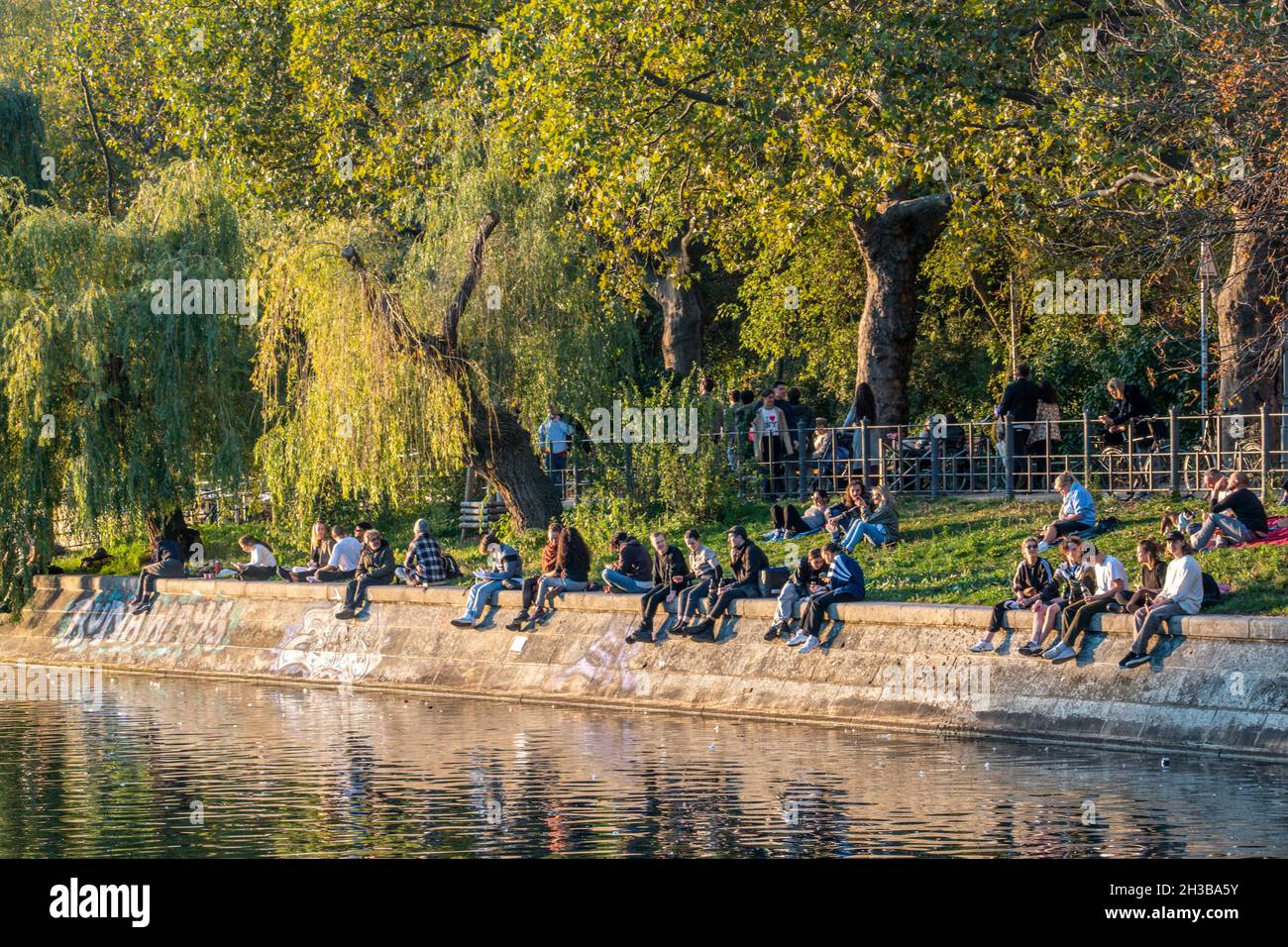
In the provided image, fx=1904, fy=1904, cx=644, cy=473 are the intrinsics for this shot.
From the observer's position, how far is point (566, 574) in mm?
22562

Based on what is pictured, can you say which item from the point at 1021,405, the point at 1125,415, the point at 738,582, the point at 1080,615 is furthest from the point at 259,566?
the point at 1080,615

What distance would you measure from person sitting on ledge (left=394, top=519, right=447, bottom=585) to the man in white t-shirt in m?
1.44

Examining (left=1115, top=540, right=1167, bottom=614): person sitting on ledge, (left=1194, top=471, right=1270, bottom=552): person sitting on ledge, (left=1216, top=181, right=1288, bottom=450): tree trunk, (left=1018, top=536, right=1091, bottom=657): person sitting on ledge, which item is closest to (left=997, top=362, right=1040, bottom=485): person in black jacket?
(left=1216, top=181, right=1288, bottom=450): tree trunk

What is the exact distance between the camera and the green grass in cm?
1839

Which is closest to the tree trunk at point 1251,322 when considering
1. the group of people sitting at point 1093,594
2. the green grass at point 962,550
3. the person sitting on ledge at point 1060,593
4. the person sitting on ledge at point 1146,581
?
the green grass at point 962,550

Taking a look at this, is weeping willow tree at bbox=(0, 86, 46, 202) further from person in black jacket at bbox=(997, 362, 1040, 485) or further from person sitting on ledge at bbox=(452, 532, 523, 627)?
person in black jacket at bbox=(997, 362, 1040, 485)

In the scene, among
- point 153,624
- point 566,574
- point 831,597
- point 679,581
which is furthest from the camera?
point 153,624

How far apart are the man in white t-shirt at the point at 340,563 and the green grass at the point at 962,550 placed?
1612 millimetres

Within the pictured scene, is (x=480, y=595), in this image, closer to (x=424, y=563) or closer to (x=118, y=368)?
(x=424, y=563)

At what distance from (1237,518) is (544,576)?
7.98 meters

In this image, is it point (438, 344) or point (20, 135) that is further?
point (20, 135)

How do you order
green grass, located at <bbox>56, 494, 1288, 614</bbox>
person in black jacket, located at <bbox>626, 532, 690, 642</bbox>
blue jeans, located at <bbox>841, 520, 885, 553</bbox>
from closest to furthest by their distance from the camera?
green grass, located at <bbox>56, 494, 1288, 614</bbox>
person in black jacket, located at <bbox>626, 532, 690, 642</bbox>
blue jeans, located at <bbox>841, 520, 885, 553</bbox>
